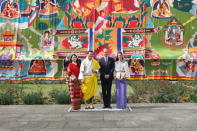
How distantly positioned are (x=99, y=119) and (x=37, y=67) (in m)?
12.4

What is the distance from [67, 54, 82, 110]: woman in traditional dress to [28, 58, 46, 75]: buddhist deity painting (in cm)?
1049

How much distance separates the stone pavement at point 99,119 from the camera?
19.6 feet

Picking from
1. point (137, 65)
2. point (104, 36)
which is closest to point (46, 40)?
point (104, 36)

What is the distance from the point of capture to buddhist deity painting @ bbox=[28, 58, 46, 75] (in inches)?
724

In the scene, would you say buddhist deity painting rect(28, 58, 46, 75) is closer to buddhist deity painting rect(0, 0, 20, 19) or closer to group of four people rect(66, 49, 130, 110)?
buddhist deity painting rect(0, 0, 20, 19)

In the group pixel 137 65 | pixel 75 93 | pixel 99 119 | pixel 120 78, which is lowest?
pixel 99 119

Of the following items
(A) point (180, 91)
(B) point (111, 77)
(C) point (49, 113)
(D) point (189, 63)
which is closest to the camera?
(C) point (49, 113)

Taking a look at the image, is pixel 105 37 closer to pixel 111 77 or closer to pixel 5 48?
pixel 5 48

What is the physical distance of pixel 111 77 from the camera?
859cm

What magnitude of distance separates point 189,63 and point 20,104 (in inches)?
489

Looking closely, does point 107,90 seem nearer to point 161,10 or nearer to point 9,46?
point 161,10

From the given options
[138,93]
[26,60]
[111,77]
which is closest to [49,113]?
[111,77]

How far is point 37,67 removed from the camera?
18438 mm

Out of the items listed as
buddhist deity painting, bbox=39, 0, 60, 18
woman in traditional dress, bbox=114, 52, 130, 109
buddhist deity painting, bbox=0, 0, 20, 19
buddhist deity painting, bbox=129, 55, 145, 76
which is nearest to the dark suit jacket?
woman in traditional dress, bbox=114, 52, 130, 109
